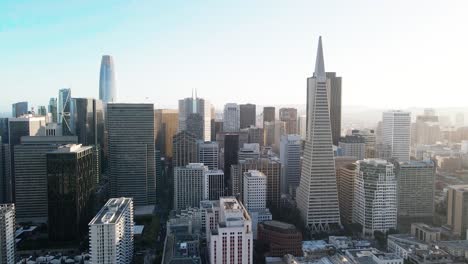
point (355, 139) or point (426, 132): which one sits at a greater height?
point (426, 132)

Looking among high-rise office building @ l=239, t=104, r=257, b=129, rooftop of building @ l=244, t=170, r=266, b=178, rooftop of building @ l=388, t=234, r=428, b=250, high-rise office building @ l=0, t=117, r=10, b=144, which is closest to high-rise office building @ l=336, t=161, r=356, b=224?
rooftop of building @ l=388, t=234, r=428, b=250

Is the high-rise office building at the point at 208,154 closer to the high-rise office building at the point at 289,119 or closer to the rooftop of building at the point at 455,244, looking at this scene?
the high-rise office building at the point at 289,119

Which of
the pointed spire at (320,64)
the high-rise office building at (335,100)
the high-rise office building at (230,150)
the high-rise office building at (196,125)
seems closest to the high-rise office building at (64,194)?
the pointed spire at (320,64)

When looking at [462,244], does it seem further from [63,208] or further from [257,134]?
[257,134]

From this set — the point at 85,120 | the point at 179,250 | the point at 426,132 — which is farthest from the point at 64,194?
the point at 426,132

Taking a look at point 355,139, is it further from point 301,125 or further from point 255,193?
point 301,125

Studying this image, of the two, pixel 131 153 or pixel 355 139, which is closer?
pixel 131 153
